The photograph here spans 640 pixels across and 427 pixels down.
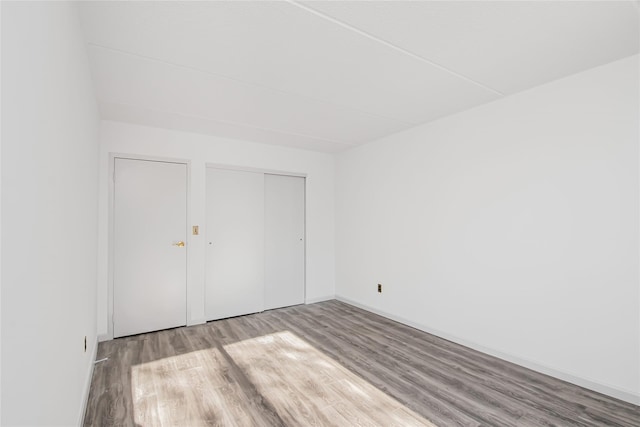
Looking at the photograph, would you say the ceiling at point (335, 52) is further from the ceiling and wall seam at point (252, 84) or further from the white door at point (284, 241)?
the white door at point (284, 241)

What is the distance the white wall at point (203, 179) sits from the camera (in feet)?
11.0

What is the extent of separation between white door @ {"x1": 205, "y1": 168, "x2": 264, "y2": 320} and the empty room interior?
0.03m

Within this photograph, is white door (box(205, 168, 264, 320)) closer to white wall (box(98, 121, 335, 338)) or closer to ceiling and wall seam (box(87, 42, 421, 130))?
white wall (box(98, 121, 335, 338))

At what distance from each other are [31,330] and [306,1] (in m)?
1.84

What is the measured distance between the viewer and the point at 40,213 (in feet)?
3.45

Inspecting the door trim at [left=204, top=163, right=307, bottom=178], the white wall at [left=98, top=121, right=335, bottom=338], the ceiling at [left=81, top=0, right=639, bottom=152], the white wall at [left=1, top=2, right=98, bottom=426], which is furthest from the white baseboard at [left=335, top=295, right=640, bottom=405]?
the white wall at [left=1, top=2, right=98, bottom=426]

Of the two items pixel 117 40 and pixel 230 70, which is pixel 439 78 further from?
pixel 117 40

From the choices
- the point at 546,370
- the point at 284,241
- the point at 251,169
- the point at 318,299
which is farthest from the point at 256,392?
the point at 251,169

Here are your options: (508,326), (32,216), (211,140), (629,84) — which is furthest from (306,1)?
(508,326)

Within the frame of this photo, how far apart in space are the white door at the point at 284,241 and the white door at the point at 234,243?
15 centimetres

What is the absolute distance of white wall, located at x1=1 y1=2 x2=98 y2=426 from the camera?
29.9 inches

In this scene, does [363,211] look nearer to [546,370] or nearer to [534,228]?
[534,228]

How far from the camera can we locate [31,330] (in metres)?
0.93

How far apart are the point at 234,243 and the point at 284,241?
2.66 feet
